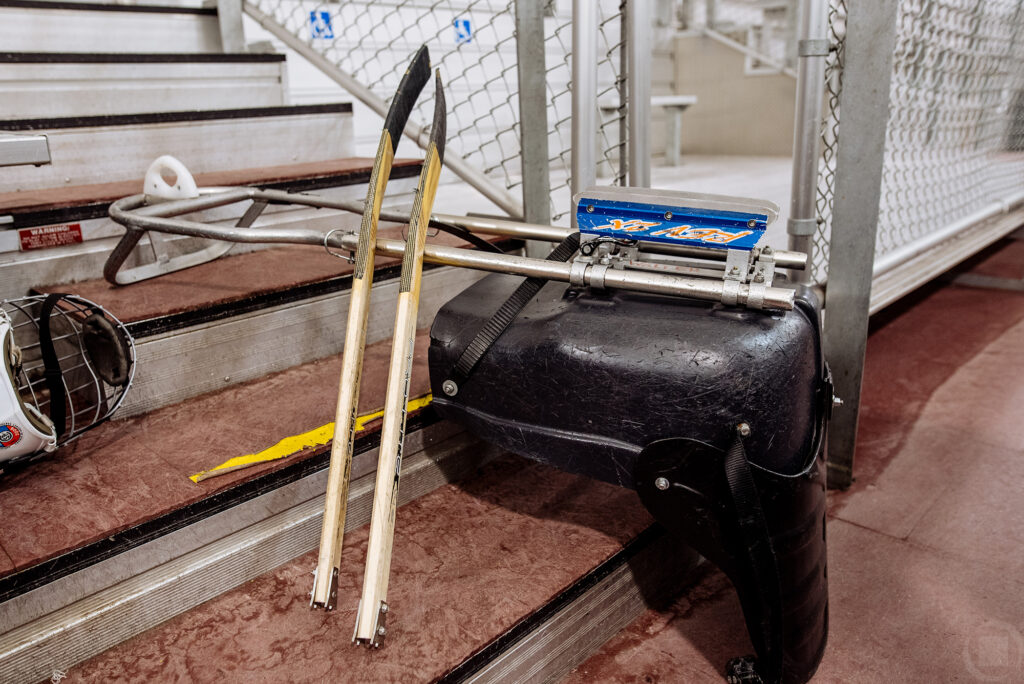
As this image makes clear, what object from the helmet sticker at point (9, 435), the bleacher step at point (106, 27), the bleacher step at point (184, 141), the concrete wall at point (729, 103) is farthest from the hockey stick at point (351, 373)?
the concrete wall at point (729, 103)

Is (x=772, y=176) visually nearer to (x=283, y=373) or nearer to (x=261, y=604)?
(x=283, y=373)

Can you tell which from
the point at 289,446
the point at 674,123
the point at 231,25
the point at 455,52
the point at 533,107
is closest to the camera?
the point at 289,446

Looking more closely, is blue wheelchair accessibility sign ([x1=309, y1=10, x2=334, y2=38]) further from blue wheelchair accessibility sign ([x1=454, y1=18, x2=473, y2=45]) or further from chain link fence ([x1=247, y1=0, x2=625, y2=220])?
blue wheelchair accessibility sign ([x1=454, y1=18, x2=473, y2=45])

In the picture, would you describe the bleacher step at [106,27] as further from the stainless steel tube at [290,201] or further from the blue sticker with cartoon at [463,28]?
the blue sticker with cartoon at [463,28]

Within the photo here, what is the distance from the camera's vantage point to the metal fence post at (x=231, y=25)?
2335mm

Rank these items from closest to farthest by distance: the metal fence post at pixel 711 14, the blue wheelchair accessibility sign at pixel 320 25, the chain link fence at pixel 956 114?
the chain link fence at pixel 956 114 < the blue wheelchair accessibility sign at pixel 320 25 < the metal fence post at pixel 711 14

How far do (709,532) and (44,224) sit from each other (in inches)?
52.1

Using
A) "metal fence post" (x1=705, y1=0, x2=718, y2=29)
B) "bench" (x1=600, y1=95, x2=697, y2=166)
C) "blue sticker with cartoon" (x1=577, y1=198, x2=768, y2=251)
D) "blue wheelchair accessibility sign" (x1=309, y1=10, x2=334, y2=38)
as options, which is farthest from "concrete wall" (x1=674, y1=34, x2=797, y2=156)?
"blue sticker with cartoon" (x1=577, y1=198, x2=768, y2=251)

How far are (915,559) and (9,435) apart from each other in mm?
1523

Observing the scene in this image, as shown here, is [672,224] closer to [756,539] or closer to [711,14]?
[756,539]

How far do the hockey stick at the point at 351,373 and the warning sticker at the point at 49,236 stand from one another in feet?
2.54

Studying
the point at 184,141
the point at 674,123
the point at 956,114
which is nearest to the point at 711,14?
the point at 674,123

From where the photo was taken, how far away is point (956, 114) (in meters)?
2.60

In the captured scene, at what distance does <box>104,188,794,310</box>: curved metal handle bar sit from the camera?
0.90 meters
